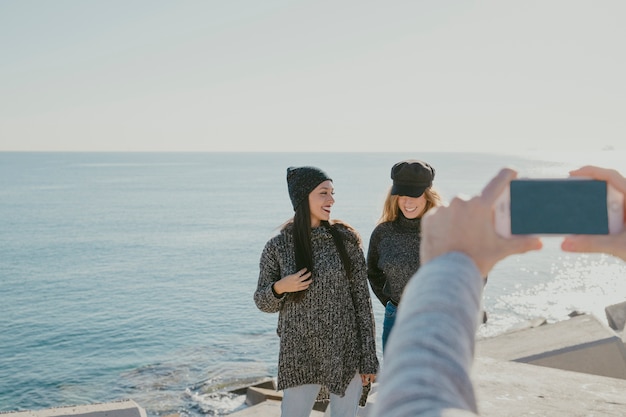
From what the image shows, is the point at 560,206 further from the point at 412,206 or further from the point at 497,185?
the point at 412,206

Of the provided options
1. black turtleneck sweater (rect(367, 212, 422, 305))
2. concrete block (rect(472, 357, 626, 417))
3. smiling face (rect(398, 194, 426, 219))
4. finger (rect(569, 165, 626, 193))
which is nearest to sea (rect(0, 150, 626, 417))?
black turtleneck sweater (rect(367, 212, 422, 305))

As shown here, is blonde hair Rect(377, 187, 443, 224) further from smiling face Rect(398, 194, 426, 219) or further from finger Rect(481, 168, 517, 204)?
finger Rect(481, 168, 517, 204)

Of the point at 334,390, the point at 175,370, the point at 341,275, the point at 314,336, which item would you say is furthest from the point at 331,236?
the point at 175,370

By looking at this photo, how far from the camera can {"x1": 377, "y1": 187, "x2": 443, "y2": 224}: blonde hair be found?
221 inches

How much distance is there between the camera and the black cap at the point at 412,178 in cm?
548

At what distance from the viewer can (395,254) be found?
5734 millimetres

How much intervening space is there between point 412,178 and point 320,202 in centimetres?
91

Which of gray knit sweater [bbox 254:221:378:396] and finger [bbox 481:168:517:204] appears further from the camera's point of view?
gray knit sweater [bbox 254:221:378:396]

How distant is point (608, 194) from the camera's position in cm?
113

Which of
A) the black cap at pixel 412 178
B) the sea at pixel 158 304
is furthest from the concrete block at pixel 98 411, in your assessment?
the black cap at pixel 412 178

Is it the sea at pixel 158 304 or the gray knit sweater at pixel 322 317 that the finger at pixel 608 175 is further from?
the gray knit sweater at pixel 322 317

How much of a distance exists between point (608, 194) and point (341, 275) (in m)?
4.00

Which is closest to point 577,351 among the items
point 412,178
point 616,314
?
point 412,178

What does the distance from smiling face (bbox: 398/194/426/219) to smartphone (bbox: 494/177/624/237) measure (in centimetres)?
444
